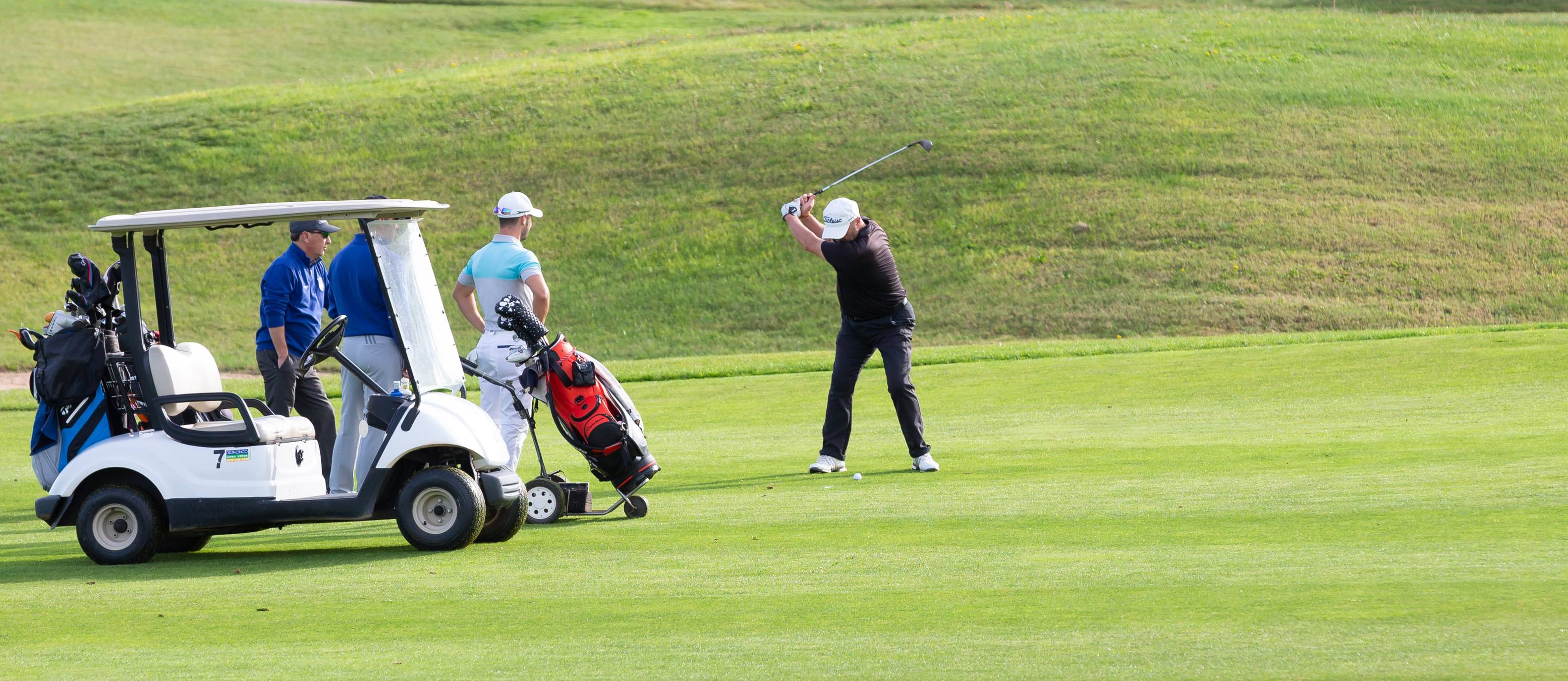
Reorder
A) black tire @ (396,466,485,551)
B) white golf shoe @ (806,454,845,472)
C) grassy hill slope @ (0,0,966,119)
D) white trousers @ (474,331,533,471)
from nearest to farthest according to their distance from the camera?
black tire @ (396,466,485,551) → white trousers @ (474,331,533,471) → white golf shoe @ (806,454,845,472) → grassy hill slope @ (0,0,966,119)

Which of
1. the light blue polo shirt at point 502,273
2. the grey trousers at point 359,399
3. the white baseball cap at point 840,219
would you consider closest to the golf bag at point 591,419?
the light blue polo shirt at point 502,273

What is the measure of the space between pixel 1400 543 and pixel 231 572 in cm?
551

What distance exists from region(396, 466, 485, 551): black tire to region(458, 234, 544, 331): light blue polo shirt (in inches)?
69.6

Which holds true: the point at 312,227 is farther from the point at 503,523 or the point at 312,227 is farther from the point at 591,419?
the point at 503,523

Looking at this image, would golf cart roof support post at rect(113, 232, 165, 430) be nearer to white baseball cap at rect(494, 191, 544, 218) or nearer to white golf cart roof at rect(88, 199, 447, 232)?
white golf cart roof at rect(88, 199, 447, 232)

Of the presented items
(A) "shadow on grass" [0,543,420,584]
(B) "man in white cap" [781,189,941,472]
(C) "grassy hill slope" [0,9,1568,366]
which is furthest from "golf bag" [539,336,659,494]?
(C) "grassy hill slope" [0,9,1568,366]

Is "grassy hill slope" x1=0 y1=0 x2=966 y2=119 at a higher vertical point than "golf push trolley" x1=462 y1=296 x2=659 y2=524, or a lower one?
higher

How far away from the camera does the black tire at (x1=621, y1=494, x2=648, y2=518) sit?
29.7 ft

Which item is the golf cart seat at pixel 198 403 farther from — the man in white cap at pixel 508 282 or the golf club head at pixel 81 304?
the man in white cap at pixel 508 282

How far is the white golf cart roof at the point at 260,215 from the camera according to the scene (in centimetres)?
777

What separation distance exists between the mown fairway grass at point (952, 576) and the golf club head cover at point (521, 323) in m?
1.08

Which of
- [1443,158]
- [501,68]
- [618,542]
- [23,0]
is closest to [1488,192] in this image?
[1443,158]

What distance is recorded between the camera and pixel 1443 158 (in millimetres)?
33656

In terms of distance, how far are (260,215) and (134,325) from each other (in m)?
1.01
